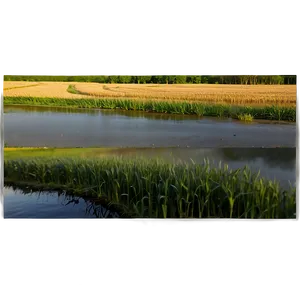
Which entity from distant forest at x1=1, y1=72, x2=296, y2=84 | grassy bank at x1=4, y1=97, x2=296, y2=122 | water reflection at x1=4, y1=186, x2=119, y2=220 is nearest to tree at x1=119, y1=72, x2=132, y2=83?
distant forest at x1=1, y1=72, x2=296, y2=84

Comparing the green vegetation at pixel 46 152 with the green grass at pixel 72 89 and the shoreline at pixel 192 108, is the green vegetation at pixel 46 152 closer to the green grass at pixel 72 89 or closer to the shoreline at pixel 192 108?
the shoreline at pixel 192 108

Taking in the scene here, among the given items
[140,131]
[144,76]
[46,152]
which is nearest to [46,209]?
[46,152]

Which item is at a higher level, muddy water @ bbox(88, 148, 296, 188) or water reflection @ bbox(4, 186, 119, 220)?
muddy water @ bbox(88, 148, 296, 188)

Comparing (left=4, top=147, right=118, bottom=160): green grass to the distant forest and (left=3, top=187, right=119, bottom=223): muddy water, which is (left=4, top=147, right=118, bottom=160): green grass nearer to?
(left=3, top=187, right=119, bottom=223): muddy water

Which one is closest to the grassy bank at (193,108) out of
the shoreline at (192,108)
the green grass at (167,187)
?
the shoreline at (192,108)

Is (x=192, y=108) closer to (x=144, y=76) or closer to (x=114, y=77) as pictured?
(x=144, y=76)

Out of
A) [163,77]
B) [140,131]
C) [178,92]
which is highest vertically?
[163,77]

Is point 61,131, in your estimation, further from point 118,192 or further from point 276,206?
point 276,206
